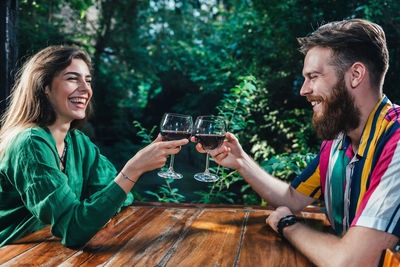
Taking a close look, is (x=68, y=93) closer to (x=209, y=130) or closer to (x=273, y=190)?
(x=209, y=130)

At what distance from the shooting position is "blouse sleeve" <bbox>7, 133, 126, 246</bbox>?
4.13 ft

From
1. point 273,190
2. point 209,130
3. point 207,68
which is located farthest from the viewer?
point 207,68

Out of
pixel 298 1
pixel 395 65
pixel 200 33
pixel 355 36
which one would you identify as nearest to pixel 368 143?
pixel 355 36

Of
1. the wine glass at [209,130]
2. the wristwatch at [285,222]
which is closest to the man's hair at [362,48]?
the wine glass at [209,130]

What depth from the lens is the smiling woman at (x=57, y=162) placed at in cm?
131

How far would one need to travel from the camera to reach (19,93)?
5.97ft

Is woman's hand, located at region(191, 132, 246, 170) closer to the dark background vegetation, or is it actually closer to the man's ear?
the man's ear

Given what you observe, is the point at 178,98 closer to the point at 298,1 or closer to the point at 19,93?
the point at 298,1

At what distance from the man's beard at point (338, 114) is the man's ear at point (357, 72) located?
50 millimetres

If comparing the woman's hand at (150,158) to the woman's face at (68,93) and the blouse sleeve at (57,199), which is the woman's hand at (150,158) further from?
the woman's face at (68,93)

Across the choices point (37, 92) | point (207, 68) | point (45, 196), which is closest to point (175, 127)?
point (45, 196)

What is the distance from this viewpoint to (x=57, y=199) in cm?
132

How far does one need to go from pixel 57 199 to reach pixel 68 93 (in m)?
0.65

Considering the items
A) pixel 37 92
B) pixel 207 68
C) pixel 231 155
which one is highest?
pixel 207 68
